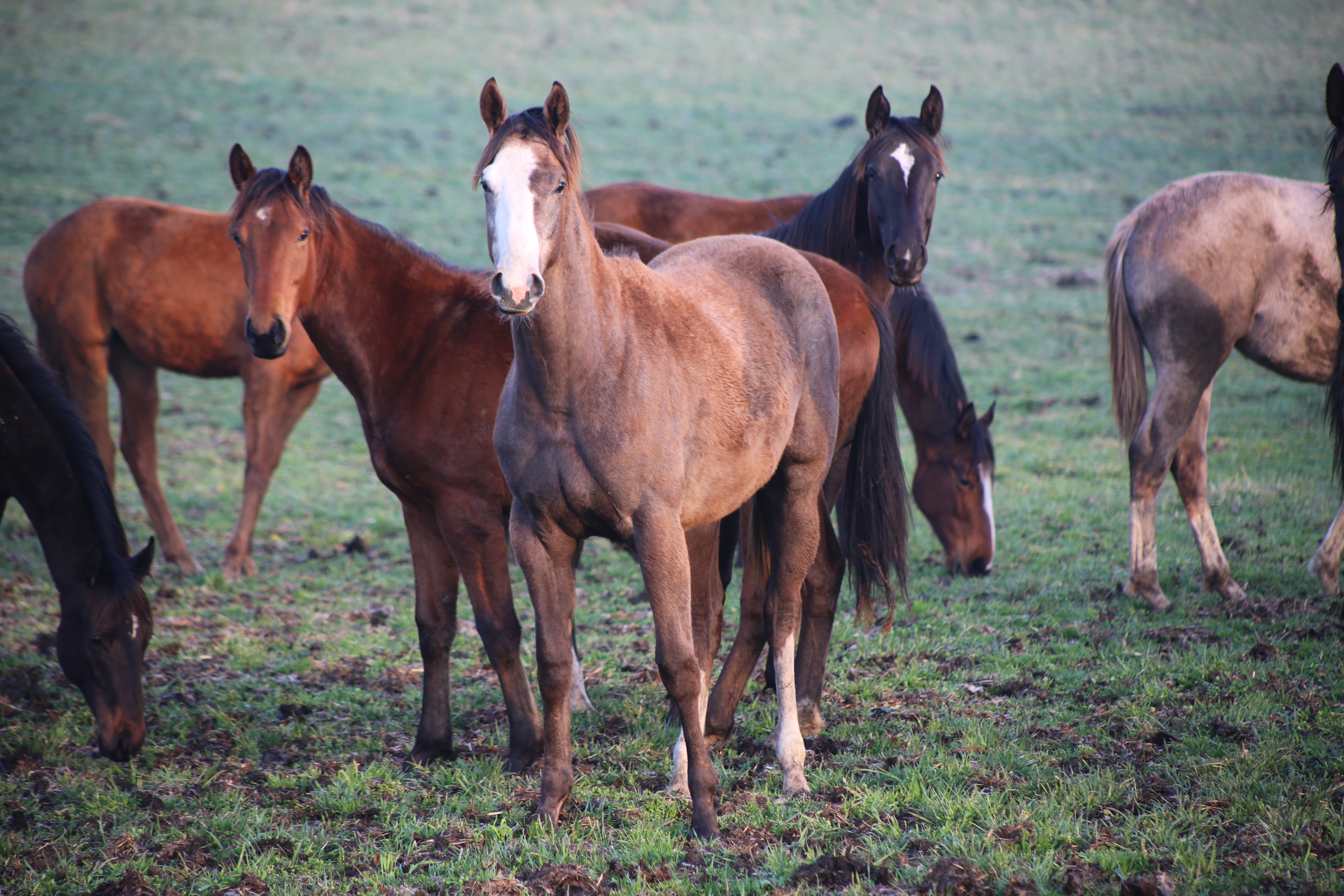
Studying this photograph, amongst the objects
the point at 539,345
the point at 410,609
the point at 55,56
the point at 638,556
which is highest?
the point at 55,56

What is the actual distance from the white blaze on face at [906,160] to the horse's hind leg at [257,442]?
192 inches

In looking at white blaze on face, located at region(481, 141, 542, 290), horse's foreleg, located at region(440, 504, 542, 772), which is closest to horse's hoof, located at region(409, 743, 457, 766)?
horse's foreleg, located at region(440, 504, 542, 772)

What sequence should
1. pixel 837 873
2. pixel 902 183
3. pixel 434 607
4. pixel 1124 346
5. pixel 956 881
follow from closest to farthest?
pixel 956 881 → pixel 837 873 → pixel 434 607 → pixel 902 183 → pixel 1124 346

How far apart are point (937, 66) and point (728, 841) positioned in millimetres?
28939

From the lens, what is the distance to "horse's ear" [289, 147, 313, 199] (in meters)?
4.32

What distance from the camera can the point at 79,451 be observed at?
475cm

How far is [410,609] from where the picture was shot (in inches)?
262

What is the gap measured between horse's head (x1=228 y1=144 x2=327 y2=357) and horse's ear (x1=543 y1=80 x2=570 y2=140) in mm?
1274

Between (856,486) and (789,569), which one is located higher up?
(856,486)

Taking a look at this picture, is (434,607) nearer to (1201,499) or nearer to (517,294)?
(517,294)

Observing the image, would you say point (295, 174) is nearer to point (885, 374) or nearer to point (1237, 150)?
point (885, 374)

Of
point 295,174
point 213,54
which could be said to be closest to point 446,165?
point 213,54

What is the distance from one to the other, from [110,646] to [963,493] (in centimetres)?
516

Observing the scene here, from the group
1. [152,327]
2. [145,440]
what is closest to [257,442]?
[145,440]
